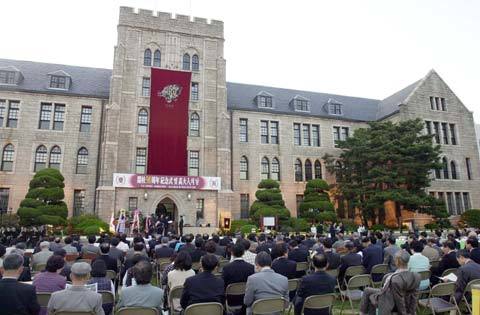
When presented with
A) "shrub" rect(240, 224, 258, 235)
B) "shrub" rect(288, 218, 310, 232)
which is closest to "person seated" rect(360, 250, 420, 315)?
"shrub" rect(240, 224, 258, 235)

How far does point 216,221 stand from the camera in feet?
88.6

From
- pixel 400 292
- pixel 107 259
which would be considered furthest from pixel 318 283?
pixel 107 259

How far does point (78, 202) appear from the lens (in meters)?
26.7

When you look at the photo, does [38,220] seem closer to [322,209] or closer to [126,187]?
[126,187]

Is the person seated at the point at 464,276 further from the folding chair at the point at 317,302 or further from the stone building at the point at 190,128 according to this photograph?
the stone building at the point at 190,128

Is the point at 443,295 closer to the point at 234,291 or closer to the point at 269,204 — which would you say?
the point at 234,291

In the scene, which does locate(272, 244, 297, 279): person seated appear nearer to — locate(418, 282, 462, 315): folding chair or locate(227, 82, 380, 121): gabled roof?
locate(418, 282, 462, 315): folding chair

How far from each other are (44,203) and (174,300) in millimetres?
21096

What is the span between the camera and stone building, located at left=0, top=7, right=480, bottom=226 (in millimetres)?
26250

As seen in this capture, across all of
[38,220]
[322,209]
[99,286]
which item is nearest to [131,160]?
[38,220]

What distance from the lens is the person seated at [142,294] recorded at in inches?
167

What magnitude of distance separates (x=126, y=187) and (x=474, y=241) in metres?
22.5

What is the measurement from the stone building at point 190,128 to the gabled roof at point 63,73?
3.4 inches

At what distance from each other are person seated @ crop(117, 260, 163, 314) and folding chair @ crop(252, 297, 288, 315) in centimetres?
126
